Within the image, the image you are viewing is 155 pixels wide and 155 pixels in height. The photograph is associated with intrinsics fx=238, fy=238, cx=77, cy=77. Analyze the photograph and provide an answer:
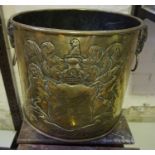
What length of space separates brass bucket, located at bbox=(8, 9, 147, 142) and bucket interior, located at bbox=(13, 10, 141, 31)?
0.03 meters

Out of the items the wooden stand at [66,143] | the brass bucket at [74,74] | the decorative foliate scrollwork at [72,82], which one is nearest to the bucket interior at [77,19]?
the brass bucket at [74,74]

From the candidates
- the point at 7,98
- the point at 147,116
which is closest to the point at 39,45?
the point at 7,98

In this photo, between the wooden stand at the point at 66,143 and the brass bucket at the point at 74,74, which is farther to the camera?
the wooden stand at the point at 66,143

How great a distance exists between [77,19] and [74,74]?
0.38m

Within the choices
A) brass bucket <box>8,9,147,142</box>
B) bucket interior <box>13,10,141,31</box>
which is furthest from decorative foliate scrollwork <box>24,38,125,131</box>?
bucket interior <box>13,10,141,31</box>

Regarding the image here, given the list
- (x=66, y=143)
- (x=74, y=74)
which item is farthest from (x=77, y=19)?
(x=66, y=143)

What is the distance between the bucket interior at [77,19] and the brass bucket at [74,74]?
32mm

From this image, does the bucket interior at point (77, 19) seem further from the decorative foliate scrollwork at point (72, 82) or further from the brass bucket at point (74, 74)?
the decorative foliate scrollwork at point (72, 82)

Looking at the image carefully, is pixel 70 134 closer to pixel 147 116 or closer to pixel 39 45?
pixel 39 45

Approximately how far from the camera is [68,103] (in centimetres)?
81

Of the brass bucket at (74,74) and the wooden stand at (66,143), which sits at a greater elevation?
the brass bucket at (74,74)

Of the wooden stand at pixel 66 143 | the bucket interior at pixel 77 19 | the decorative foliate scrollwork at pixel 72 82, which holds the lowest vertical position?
the wooden stand at pixel 66 143

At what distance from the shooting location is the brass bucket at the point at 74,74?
72 centimetres

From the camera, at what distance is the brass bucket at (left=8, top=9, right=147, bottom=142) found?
72cm
